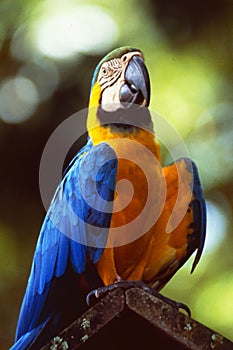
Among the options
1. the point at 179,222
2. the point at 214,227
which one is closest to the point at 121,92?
the point at 179,222

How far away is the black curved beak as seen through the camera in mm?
1818

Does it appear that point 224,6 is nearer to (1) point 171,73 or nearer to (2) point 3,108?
(1) point 171,73

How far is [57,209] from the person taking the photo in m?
1.60

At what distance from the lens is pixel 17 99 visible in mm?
2850

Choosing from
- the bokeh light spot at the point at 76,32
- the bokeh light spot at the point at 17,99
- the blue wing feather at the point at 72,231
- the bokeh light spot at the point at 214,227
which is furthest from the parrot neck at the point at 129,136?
the bokeh light spot at the point at 76,32

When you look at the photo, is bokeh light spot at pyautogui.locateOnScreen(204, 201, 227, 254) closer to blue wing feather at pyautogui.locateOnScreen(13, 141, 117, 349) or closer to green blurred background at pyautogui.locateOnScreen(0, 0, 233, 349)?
green blurred background at pyautogui.locateOnScreen(0, 0, 233, 349)

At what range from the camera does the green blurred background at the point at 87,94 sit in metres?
2.56

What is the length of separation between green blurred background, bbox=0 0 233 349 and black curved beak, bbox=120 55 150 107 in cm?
86

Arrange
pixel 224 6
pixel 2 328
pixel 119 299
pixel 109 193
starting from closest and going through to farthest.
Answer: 1. pixel 119 299
2. pixel 109 193
3. pixel 2 328
4. pixel 224 6

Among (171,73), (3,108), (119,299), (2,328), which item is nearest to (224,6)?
(171,73)

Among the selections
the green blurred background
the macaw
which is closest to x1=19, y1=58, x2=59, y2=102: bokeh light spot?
the green blurred background

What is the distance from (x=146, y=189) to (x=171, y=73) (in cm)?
141

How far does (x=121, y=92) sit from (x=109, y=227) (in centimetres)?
44

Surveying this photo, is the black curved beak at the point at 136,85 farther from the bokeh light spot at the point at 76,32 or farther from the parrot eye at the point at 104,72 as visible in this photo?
the bokeh light spot at the point at 76,32
